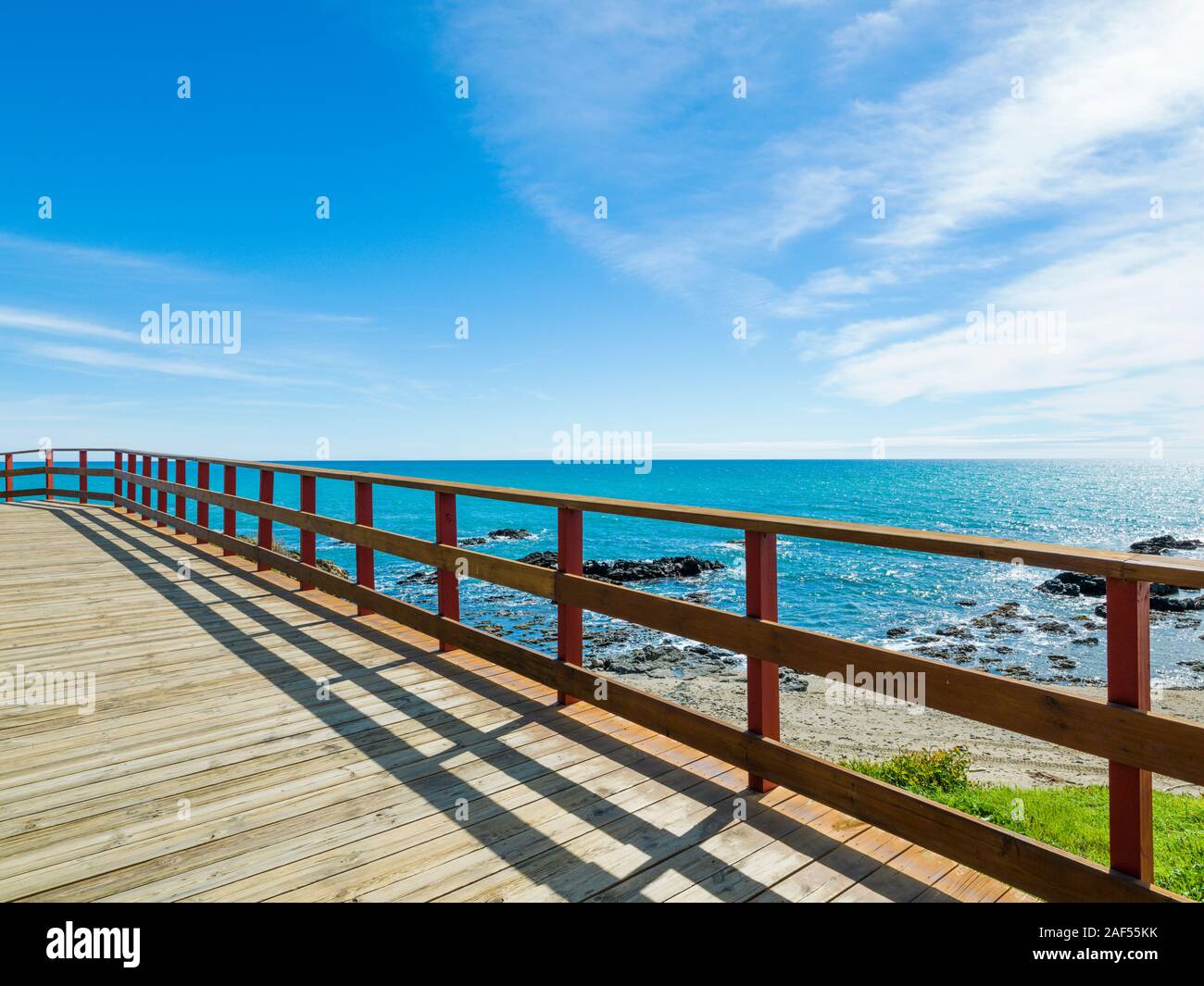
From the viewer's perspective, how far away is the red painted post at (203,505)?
9.48 meters

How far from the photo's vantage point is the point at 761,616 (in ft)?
8.93

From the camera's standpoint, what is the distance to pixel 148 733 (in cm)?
350

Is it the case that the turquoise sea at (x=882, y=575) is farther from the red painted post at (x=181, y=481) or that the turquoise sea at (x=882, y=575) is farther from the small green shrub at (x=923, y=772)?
the small green shrub at (x=923, y=772)

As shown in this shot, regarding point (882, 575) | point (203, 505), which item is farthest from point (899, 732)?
point (882, 575)

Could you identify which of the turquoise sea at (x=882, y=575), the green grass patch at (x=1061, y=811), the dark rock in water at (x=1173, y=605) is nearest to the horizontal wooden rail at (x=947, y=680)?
the green grass patch at (x=1061, y=811)

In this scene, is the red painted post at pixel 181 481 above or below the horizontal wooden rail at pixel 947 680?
above

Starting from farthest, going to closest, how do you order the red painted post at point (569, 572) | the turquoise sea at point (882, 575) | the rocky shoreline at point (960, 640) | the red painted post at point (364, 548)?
the turquoise sea at point (882, 575) < the rocky shoreline at point (960, 640) < the red painted post at point (364, 548) < the red painted post at point (569, 572)

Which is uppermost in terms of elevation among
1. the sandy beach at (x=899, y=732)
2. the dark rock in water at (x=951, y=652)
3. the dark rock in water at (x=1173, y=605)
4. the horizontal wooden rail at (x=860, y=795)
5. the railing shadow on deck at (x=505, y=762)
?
the horizontal wooden rail at (x=860, y=795)

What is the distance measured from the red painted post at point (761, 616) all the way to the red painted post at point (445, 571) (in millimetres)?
2425

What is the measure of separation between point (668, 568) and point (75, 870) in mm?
28396

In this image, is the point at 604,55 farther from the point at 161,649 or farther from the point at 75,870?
→ the point at 75,870

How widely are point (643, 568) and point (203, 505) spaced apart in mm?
21255
